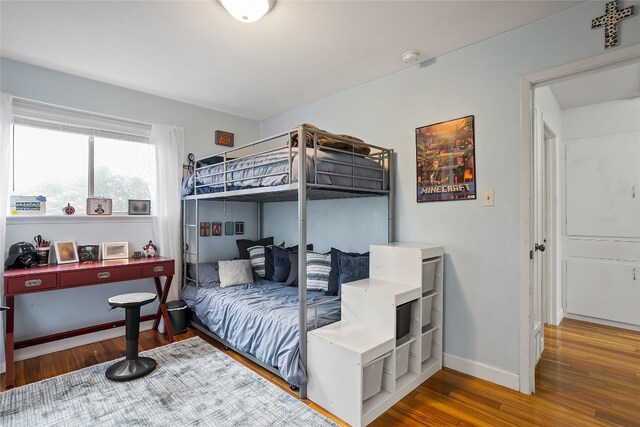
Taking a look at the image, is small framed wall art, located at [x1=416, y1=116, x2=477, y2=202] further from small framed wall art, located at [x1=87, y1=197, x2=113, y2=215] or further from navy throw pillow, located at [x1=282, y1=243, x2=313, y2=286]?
small framed wall art, located at [x1=87, y1=197, x2=113, y2=215]

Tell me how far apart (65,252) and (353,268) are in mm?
2583

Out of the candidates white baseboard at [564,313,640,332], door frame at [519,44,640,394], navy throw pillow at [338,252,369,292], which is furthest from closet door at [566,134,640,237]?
navy throw pillow at [338,252,369,292]

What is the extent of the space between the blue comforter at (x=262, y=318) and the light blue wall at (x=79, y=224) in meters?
0.73

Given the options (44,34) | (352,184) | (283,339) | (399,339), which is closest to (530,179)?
(352,184)

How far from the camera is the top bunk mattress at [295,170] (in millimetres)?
2256

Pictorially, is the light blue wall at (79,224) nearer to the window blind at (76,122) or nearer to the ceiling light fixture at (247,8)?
the window blind at (76,122)

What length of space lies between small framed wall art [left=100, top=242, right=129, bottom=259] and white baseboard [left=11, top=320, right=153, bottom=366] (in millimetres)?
734

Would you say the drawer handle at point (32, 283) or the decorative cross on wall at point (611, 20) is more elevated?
the decorative cross on wall at point (611, 20)

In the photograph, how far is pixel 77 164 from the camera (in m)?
3.05

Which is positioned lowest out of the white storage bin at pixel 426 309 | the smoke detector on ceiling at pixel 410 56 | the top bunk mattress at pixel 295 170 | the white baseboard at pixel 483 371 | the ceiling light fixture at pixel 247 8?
the white baseboard at pixel 483 371

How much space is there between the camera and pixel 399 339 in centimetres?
215

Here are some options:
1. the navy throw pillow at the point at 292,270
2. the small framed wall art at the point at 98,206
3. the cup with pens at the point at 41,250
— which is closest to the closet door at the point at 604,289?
the navy throw pillow at the point at 292,270

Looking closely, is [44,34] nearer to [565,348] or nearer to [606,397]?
[606,397]

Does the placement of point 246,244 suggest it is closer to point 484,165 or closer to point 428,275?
point 428,275
